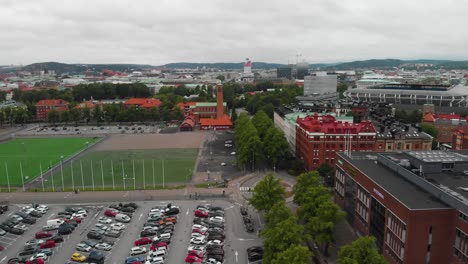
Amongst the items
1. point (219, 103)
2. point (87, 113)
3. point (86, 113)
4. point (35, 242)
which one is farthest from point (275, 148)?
point (86, 113)

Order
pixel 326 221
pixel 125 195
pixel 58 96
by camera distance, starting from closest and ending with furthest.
Answer: pixel 326 221, pixel 125 195, pixel 58 96

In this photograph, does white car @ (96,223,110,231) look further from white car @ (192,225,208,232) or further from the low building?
the low building

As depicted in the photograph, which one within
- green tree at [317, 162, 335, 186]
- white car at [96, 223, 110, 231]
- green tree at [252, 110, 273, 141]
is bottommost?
white car at [96, 223, 110, 231]

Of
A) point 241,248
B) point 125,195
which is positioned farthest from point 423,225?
point 125,195

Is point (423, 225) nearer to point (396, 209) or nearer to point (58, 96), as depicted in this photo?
point (396, 209)

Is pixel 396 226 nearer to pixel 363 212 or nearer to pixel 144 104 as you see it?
pixel 363 212

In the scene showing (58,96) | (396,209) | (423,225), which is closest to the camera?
(423,225)

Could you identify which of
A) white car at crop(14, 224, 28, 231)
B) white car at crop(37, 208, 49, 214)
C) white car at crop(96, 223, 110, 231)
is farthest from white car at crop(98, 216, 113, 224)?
white car at crop(37, 208, 49, 214)
